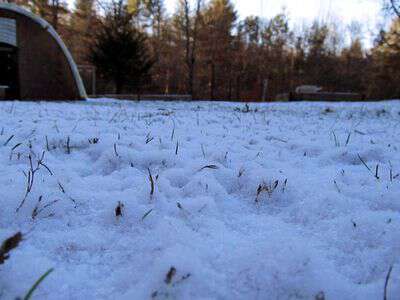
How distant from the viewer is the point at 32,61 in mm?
12961

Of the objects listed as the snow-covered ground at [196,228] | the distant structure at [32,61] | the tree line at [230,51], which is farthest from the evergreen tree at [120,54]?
the snow-covered ground at [196,228]

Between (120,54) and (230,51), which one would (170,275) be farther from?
(230,51)

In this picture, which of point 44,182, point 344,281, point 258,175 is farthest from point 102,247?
point 258,175

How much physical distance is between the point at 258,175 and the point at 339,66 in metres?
46.5

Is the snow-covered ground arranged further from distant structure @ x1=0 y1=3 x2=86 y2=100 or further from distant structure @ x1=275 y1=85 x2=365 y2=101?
distant structure @ x1=275 y1=85 x2=365 y2=101

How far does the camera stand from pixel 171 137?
310cm

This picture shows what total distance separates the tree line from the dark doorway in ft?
32.0

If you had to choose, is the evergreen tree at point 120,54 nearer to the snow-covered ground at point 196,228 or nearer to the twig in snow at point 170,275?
the snow-covered ground at point 196,228

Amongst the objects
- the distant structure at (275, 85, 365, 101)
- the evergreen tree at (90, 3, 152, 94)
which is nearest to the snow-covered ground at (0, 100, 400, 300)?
the distant structure at (275, 85, 365, 101)

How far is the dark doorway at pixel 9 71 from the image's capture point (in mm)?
12500

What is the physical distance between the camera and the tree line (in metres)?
26.2

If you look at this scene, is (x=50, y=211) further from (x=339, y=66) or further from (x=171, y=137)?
(x=339, y=66)

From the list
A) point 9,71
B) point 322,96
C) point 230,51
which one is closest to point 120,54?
point 9,71

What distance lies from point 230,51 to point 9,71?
24.8 metres
